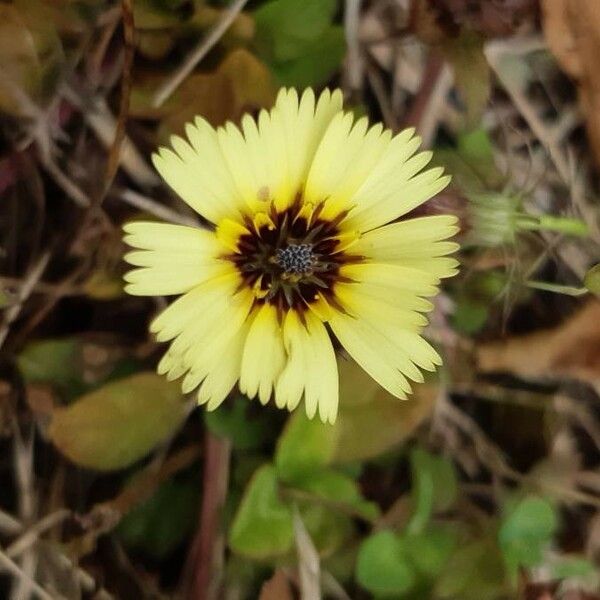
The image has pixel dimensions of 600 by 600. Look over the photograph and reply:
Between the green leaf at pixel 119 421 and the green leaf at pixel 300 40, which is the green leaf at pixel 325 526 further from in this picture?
the green leaf at pixel 300 40

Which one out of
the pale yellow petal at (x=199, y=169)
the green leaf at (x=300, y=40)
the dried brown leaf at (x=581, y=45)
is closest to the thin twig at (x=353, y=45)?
the green leaf at (x=300, y=40)

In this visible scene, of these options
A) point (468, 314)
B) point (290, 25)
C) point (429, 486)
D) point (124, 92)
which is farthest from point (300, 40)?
point (429, 486)

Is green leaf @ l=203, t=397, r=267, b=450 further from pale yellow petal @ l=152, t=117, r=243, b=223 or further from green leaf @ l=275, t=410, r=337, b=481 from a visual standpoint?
pale yellow petal @ l=152, t=117, r=243, b=223

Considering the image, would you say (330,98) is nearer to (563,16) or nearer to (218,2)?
(218,2)

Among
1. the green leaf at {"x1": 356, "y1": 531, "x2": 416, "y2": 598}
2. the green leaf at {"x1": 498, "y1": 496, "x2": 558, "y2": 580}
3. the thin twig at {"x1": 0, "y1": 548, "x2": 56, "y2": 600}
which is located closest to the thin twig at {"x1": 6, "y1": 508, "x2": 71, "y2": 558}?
the thin twig at {"x1": 0, "y1": 548, "x2": 56, "y2": 600}

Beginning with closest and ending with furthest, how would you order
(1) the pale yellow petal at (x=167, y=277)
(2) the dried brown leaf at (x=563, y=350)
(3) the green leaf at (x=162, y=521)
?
(1) the pale yellow petal at (x=167, y=277), (3) the green leaf at (x=162, y=521), (2) the dried brown leaf at (x=563, y=350)
